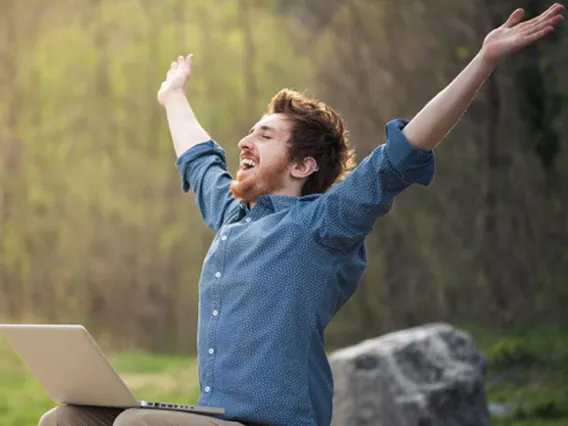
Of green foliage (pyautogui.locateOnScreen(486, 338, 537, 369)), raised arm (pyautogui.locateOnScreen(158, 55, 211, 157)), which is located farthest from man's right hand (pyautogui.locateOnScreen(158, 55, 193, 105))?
green foliage (pyautogui.locateOnScreen(486, 338, 537, 369))

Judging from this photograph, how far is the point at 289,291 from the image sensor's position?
2.03 meters

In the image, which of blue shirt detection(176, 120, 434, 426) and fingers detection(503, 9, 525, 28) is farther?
blue shirt detection(176, 120, 434, 426)

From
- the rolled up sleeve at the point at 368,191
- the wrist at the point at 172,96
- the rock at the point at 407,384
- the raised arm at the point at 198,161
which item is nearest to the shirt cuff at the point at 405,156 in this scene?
the rolled up sleeve at the point at 368,191

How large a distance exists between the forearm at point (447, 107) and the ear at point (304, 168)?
338 millimetres

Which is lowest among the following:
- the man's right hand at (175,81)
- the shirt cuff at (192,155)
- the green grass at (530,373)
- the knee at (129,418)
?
the green grass at (530,373)

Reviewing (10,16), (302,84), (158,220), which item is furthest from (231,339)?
(10,16)

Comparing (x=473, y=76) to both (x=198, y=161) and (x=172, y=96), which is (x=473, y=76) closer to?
(x=198, y=161)

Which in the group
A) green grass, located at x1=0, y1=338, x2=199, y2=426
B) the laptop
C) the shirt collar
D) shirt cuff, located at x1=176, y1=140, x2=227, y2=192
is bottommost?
green grass, located at x1=0, y1=338, x2=199, y2=426

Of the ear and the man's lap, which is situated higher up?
the ear

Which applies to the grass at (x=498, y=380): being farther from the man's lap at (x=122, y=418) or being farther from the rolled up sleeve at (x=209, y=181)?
the man's lap at (x=122, y=418)

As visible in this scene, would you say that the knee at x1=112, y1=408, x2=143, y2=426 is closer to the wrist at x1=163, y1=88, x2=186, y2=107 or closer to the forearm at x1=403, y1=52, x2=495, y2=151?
the forearm at x1=403, y1=52, x2=495, y2=151

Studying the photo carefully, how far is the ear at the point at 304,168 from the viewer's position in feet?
7.29

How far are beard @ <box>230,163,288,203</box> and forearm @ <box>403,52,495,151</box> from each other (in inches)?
14.2

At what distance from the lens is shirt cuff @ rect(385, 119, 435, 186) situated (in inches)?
76.0
